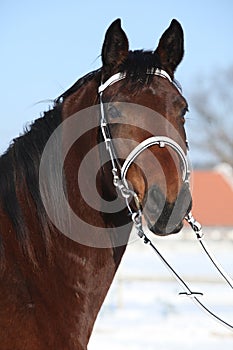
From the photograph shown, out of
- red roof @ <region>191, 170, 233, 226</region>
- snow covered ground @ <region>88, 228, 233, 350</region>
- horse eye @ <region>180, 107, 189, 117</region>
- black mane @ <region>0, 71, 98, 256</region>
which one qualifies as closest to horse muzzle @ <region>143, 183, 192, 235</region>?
horse eye @ <region>180, 107, 189, 117</region>

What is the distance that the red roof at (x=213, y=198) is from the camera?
4456 centimetres

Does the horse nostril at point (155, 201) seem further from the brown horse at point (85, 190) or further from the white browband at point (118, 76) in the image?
the white browband at point (118, 76)

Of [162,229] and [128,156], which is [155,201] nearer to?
[162,229]

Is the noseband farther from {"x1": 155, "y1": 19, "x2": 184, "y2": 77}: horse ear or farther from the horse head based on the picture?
{"x1": 155, "y1": 19, "x2": 184, "y2": 77}: horse ear

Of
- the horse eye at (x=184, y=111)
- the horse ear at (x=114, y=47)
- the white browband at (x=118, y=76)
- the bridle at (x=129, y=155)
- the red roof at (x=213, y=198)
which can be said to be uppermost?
the red roof at (x=213, y=198)

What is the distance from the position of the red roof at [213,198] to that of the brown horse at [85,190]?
131 ft

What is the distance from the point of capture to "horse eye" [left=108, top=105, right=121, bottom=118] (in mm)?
2775

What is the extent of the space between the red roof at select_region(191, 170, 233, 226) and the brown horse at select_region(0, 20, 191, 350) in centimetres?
4003

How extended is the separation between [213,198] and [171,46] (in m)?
46.7

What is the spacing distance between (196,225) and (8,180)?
918 mm

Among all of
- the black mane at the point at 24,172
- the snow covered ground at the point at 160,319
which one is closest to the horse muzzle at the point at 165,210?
the black mane at the point at 24,172

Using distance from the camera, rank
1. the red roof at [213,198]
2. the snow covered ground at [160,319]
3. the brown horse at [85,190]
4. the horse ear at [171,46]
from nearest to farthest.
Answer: the brown horse at [85,190] < the horse ear at [171,46] < the snow covered ground at [160,319] < the red roof at [213,198]

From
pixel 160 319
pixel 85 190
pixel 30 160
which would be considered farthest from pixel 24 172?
pixel 160 319

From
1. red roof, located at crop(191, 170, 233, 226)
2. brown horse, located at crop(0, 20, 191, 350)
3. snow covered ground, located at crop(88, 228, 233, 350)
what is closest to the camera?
brown horse, located at crop(0, 20, 191, 350)
